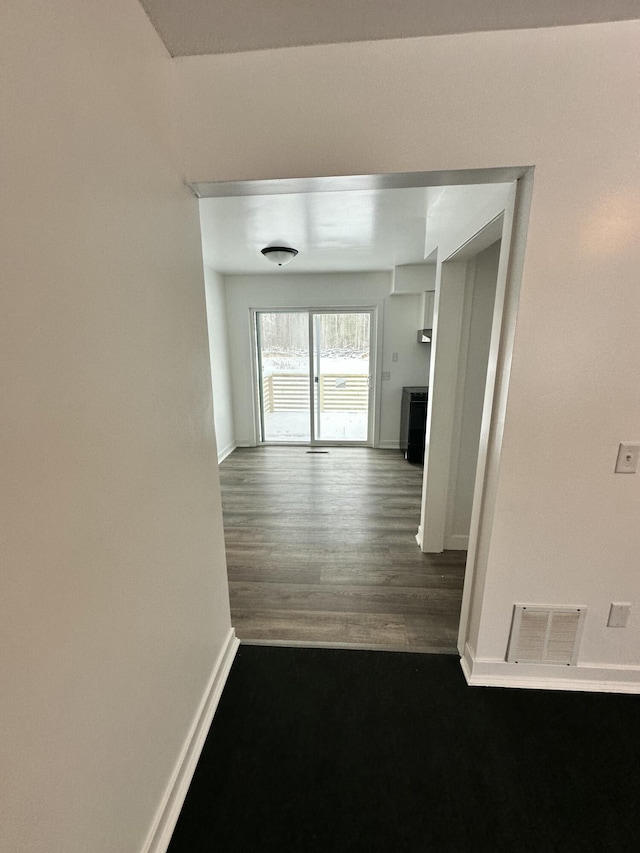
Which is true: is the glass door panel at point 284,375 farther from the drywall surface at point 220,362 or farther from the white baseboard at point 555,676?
the white baseboard at point 555,676

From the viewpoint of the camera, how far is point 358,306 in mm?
4895

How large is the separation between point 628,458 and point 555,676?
3.51ft

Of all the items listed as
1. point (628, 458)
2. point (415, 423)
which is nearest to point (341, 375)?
point (415, 423)

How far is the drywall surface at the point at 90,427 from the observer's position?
64 centimetres

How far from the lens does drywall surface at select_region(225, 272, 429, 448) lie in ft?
Answer: 15.9

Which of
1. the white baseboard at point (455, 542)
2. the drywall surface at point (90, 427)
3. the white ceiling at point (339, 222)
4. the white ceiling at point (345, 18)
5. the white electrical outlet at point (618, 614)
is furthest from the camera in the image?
the white baseboard at point (455, 542)

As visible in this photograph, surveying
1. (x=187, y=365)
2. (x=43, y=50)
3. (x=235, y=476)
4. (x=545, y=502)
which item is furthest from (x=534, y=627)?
(x=235, y=476)

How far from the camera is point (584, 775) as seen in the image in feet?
4.24

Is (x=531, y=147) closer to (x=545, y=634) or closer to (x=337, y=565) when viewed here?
(x=545, y=634)

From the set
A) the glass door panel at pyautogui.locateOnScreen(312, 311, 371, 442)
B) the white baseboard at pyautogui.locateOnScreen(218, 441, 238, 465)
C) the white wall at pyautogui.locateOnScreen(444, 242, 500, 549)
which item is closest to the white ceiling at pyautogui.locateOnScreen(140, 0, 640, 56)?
the white wall at pyautogui.locateOnScreen(444, 242, 500, 549)

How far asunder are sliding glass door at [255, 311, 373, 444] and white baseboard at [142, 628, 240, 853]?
3926mm

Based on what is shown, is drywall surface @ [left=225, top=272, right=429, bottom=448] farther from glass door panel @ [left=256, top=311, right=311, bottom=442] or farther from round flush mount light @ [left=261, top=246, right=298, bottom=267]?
round flush mount light @ [left=261, top=246, right=298, bottom=267]

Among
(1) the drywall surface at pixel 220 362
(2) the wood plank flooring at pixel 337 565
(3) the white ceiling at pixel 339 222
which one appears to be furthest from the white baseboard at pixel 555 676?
(1) the drywall surface at pixel 220 362

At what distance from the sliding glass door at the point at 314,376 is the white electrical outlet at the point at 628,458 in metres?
3.92
